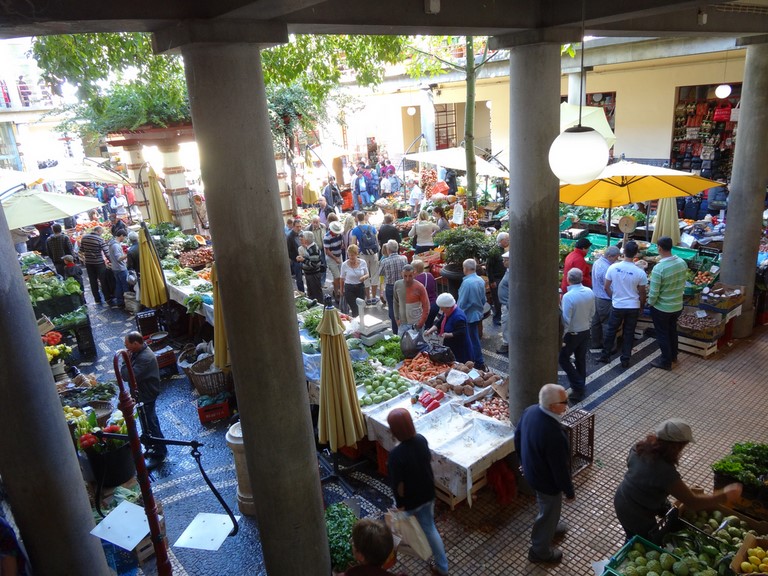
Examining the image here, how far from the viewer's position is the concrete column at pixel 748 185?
26.6 ft

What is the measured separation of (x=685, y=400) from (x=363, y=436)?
425 centimetres

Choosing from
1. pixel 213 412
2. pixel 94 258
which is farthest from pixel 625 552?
pixel 94 258

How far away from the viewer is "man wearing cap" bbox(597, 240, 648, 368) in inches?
313

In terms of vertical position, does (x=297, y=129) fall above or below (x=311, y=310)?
above

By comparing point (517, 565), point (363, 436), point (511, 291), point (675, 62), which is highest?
point (675, 62)

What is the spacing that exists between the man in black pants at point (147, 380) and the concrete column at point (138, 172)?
33.6 ft

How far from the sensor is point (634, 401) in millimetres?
7395

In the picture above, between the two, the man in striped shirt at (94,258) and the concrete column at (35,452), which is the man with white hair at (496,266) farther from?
the man in striped shirt at (94,258)

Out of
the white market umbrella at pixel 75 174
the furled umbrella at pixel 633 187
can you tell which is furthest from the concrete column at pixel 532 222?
the white market umbrella at pixel 75 174

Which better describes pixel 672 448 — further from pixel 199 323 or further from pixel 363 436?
pixel 199 323

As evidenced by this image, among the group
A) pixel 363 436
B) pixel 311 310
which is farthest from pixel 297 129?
pixel 363 436

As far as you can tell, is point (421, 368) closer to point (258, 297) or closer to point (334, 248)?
point (258, 297)

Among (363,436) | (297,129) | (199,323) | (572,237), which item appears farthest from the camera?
(297,129)

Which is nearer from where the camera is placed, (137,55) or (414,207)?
(137,55)
